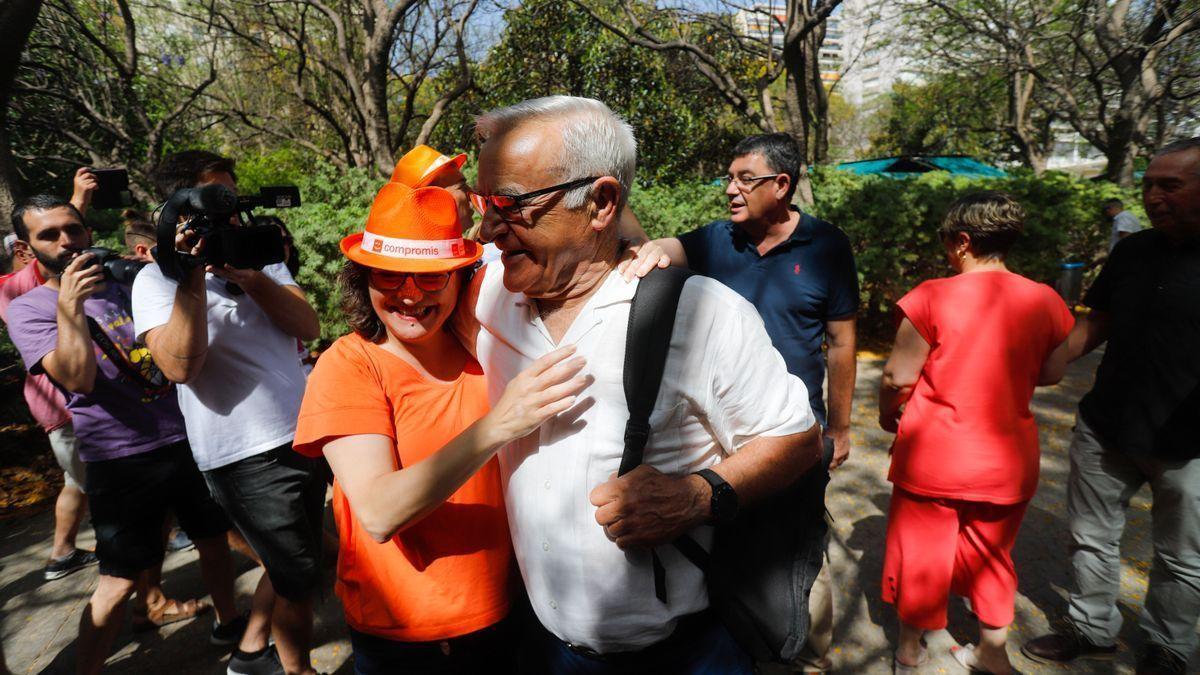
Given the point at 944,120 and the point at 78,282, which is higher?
the point at 944,120

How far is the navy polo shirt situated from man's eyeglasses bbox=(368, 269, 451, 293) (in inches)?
73.1

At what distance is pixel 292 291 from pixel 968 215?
9.57 feet

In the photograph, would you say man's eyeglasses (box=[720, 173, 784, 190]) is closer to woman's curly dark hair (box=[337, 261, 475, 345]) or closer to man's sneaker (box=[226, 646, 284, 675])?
woman's curly dark hair (box=[337, 261, 475, 345])

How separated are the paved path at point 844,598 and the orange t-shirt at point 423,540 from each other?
1768 mm

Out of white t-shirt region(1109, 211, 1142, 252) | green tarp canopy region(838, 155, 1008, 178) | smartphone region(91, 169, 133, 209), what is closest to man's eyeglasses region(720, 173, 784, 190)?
smartphone region(91, 169, 133, 209)

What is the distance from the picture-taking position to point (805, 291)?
118 inches

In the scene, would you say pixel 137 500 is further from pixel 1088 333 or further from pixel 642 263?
pixel 1088 333

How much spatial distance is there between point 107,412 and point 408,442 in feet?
6.93

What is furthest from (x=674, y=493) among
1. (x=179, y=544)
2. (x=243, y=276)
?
(x=179, y=544)

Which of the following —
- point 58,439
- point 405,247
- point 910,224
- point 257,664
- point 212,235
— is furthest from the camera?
point 910,224

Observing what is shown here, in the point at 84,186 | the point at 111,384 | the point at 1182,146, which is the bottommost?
the point at 111,384

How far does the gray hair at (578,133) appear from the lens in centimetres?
139

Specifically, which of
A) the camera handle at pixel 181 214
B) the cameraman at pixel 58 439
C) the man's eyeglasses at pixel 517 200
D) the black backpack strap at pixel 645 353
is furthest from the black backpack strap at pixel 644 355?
the cameraman at pixel 58 439

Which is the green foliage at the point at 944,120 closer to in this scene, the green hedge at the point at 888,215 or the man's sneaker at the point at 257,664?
the green hedge at the point at 888,215
